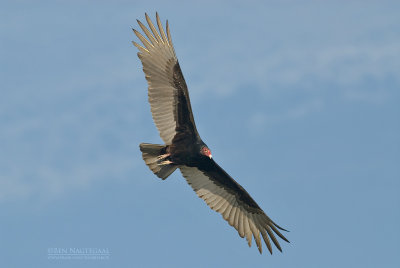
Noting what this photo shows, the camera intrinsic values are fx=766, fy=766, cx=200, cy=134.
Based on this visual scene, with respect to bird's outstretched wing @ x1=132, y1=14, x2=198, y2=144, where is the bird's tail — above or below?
below

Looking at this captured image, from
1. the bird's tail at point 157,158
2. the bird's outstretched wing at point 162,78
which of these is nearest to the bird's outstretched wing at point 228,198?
the bird's tail at point 157,158

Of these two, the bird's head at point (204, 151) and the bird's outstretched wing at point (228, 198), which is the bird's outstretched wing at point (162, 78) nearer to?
the bird's head at point (204, 151)

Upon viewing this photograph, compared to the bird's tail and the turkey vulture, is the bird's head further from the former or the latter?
the bird's tail

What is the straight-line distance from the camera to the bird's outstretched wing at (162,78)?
52.6 feet

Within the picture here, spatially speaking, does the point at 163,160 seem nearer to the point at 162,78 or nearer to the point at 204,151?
the point at 204,151

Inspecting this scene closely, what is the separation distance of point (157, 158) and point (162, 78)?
1697 mm

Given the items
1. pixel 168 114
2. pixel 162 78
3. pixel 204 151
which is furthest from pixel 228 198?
pixel 162 78

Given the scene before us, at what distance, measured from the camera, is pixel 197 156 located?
16109mm

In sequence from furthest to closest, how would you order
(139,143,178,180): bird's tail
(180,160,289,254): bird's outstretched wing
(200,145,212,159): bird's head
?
(180,160,289,254): bird's outstretched wing < (139,143,178,180): bird's tail < (200,145,212,159): bird's head

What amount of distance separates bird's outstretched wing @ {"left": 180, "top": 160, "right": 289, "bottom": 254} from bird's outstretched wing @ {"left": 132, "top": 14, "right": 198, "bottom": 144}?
122 cm

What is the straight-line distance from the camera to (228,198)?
17.2 metres

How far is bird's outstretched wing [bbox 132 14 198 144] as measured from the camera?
16031mm

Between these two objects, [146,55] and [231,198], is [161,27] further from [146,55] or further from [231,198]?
[231,198]

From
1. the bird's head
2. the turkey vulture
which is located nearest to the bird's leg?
the turkey vulture
